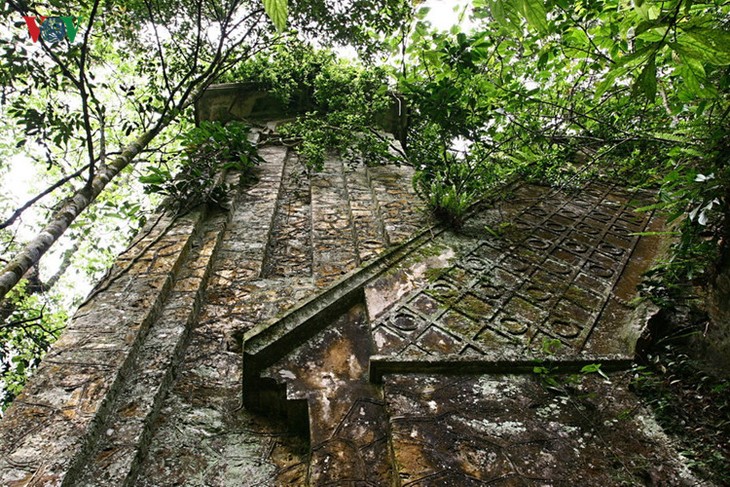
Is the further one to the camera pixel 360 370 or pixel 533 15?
pixel 360 370

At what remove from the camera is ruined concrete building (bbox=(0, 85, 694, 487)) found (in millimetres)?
1987

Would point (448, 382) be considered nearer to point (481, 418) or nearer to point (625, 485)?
point (481, 418)

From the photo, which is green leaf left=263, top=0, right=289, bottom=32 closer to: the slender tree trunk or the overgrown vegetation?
the overgrown vegetation

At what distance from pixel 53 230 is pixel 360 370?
2.28m

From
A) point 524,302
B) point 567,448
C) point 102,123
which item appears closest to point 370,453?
point 567,448

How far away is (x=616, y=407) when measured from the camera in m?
2.20

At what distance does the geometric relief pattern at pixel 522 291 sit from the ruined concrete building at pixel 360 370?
0.02 meters

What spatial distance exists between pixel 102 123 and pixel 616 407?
4.45 metres

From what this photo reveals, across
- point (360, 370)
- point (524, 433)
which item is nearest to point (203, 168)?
point (360, 370)

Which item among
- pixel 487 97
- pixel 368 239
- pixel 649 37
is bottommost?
pixel 368 239

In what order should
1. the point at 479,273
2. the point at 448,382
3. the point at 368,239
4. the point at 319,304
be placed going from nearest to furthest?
1. the point at 448,382
2. the point at 319,304
3. the point at 479,273
4. the point at 368,239

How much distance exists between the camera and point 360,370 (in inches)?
101

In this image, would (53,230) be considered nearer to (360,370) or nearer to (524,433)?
(360,370)

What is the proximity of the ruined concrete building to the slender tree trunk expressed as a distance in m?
0.47
